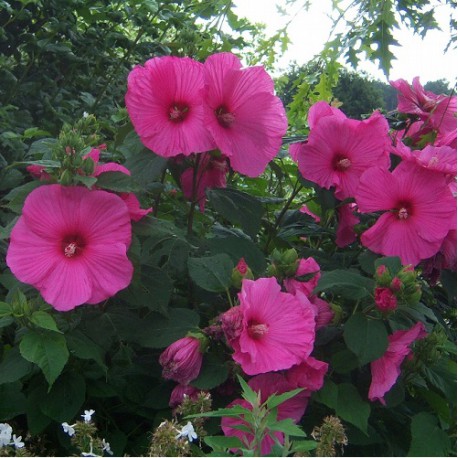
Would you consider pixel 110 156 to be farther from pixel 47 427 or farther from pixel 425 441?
pixel 425 441

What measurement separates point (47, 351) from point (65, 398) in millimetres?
115

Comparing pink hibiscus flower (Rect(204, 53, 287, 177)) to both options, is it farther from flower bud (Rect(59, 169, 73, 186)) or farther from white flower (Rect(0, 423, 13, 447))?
white flower (Rect(0, 423, 13, 447))

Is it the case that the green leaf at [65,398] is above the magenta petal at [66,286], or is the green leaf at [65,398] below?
below

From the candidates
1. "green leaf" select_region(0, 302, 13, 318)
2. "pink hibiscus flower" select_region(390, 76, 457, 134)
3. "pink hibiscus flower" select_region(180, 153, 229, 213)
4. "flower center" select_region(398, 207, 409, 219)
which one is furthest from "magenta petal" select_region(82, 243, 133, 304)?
"pink hibiscus flower" select_region(390, 76, 457, 134)

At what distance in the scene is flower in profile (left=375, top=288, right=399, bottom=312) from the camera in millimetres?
979

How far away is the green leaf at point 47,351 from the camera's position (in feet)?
2.97

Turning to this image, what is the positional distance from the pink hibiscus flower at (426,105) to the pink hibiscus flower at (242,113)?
1.07 ft

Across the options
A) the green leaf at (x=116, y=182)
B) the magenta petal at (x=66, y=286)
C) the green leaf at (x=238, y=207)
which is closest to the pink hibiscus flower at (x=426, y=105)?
the green leaf at (x=238, y=207)

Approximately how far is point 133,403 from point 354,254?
0.45 meters

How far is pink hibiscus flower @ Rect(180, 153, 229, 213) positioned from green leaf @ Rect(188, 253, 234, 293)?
14cm

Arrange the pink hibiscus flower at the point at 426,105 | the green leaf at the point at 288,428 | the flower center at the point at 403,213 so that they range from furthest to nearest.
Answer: the pink hibiscus flower at the point at 426,105, the flower center at the point at 403,213, the green leaf at the point at 288,428

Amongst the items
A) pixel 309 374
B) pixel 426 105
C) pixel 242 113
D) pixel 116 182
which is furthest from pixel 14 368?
pixel 426 105

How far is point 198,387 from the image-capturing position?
0.97 meters

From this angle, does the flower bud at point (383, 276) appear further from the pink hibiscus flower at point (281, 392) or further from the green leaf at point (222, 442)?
the green leaf at point (222, 442)
